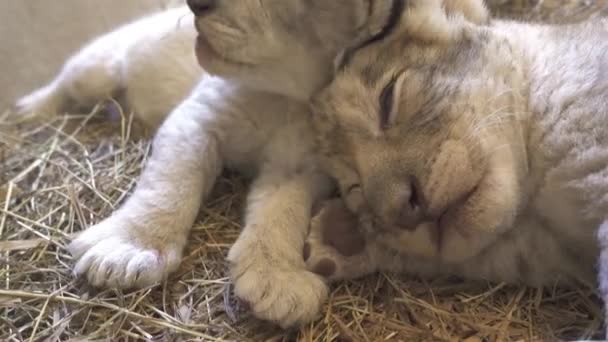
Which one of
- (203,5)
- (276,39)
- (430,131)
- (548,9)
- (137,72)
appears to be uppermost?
(203,5)

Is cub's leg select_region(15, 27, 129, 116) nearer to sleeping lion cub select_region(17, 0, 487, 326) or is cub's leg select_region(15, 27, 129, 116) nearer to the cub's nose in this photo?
sleeping lion cub select_region(17, 0, 487, 326)

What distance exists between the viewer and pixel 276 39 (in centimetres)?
231

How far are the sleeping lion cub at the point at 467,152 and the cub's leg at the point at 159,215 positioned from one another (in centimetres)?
46

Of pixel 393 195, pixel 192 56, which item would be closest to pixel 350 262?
pixel 393 195

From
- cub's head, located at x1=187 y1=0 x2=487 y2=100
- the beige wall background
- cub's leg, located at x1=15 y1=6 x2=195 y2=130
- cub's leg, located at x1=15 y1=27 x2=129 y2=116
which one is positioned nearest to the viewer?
cub's head, located at x1=187 y1=0 x2=487 y2=100

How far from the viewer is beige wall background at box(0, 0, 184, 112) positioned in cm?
375

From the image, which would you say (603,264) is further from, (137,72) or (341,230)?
(137,72)

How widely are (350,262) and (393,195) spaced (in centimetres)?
33

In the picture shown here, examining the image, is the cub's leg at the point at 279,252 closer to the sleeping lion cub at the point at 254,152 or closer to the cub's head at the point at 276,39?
the sleeping lion cub at the point at 254,152

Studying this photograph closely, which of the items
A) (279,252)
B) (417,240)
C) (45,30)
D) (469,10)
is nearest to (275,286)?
(279,252)

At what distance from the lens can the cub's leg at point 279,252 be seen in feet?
6.48

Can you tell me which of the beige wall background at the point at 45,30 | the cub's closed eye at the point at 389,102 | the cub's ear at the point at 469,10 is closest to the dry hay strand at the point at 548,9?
the cub's ear at the point at 469,10

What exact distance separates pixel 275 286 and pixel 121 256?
49 centimetres

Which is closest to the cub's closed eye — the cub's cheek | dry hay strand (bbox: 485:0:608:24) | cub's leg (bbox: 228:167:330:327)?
the cub's cheek
